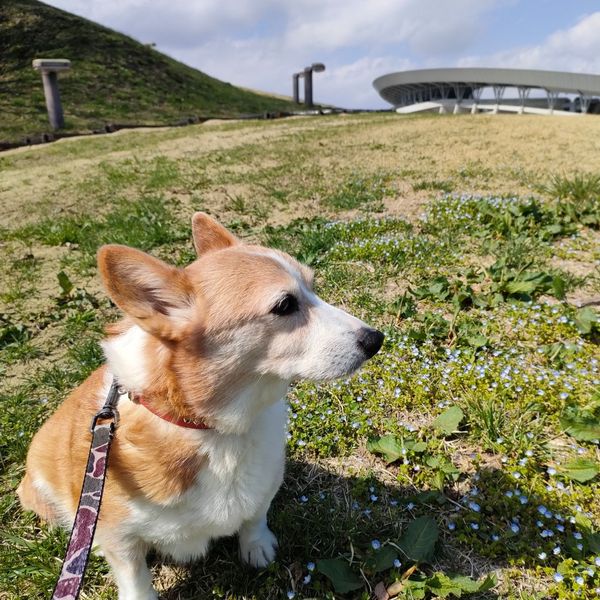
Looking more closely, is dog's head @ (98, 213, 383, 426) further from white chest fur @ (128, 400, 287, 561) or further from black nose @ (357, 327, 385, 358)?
white chest fur @ (128, 400, 287, 561)

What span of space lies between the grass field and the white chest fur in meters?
0.41

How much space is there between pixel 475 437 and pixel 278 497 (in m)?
1.20

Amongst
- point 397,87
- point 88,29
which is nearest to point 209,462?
point 88,29

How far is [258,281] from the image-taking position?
1.90m

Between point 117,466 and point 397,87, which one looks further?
point 397,87

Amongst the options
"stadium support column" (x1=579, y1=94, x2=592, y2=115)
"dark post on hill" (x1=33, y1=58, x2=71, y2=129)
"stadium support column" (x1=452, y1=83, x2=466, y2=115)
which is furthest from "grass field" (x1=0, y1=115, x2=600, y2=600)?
"stadium support column" (x1=452, y1=83, x2=466, y2=115)

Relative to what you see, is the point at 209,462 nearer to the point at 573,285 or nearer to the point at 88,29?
the point at 573,285

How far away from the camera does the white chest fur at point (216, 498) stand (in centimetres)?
185

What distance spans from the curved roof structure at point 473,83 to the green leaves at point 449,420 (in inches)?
2904

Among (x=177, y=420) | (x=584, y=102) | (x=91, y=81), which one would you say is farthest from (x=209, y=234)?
(x=584, y=102)

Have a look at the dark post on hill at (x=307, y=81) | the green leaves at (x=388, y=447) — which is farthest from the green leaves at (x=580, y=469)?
the dark post on hill at (x=307, y=81)

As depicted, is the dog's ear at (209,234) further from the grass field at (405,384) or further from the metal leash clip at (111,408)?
the grass field at (405,384)

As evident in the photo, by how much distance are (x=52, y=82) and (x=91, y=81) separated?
335 inches

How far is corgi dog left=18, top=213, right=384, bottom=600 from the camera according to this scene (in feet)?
5.88
